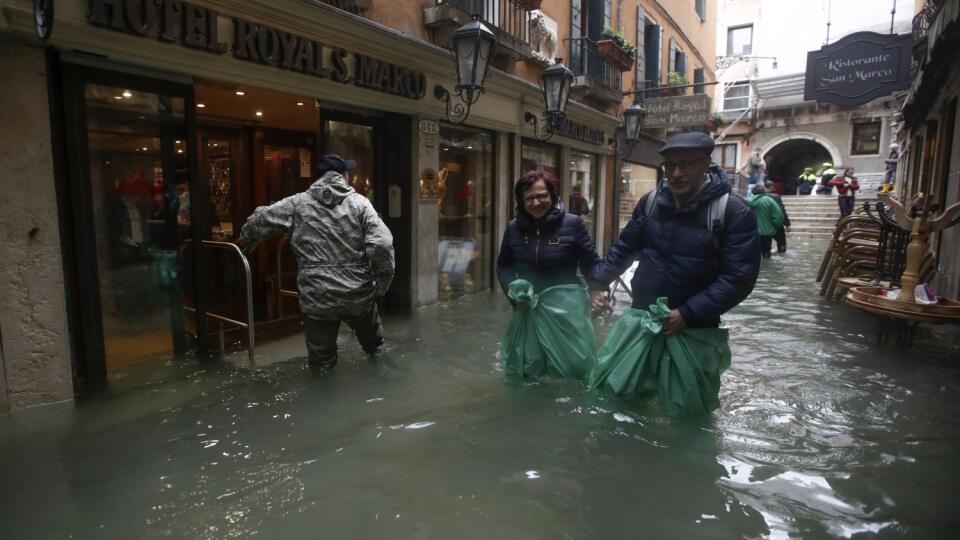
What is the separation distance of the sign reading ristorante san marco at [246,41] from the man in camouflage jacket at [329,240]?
4.60ft

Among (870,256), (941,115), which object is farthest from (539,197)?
(941,115)

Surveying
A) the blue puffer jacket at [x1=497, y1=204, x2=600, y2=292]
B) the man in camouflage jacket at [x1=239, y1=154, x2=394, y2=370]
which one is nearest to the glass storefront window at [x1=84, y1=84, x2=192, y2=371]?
the man in camouflage jacket at [x1=239, y1=154, x2=394, y2=370]

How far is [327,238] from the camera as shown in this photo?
4.28m

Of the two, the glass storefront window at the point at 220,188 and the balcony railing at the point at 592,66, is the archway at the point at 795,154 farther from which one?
the glass storefront window at the point at 220,188

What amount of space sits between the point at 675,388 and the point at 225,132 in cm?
688

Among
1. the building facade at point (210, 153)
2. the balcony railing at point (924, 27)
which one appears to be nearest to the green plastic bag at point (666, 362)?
the building facade at point (210, 153)

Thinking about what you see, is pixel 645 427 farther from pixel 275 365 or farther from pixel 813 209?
pixel 813 209

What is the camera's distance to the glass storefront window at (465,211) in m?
8.18

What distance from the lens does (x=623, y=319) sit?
3.64 m

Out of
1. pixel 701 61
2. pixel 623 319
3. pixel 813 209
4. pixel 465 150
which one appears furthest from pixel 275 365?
pixel 813 209

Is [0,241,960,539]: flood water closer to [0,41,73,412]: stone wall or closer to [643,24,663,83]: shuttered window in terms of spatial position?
[0,41,73,412]: stone wall

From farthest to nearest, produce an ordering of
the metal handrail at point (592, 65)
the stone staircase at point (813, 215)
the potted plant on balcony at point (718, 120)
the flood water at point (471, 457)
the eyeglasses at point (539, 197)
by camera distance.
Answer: the potted plant on balcony at point (718, 120) → the stone staircase at point (813, 215) → the metal handrail at point (592, 65) → the eyeglasses at point (539, 197) → the flood water at point (471, 457)

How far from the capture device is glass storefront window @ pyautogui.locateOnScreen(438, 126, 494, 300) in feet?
26.8

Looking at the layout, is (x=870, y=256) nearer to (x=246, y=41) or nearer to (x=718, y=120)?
(x=246, y=41)
